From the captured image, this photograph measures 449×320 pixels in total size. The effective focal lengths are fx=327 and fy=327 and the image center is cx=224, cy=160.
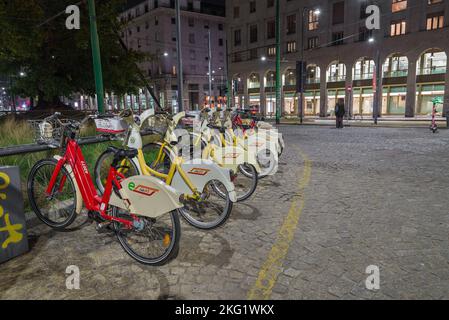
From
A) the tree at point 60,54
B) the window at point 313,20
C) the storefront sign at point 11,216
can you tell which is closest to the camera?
the storefront sign at point 11,216

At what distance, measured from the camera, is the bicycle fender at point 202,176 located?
3.99 meters

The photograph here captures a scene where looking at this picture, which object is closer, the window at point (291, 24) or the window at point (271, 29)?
the window at point (291, 24)

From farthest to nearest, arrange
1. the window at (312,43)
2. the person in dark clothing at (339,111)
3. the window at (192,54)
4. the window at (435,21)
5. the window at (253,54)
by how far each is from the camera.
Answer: the window at (192,54) < the window at (253,54) < the window at (312,43) < the window at (435,21) < the person in dark clothing at (339,111)

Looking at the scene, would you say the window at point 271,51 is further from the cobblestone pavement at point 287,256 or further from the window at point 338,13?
the cobblestone pavement at point 287,256

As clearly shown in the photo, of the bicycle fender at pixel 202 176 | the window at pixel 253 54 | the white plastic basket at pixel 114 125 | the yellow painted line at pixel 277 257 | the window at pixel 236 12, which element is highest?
the window at pixel 236 12

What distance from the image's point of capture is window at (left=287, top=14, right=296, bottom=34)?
43.0m

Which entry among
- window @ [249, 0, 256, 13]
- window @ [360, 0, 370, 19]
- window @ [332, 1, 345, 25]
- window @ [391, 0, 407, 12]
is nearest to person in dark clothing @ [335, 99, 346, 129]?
window @ [391, 0, 407, 12]

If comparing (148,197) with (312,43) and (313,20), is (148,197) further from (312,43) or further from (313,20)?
(313,20)

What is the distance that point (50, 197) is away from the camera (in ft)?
14.4

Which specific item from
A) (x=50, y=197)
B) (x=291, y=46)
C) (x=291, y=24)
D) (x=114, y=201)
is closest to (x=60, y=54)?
(x=50, y=197)

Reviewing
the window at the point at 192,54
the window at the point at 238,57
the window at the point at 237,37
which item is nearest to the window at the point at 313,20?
the window at the point at 237,37

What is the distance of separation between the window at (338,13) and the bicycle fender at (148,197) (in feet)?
136
